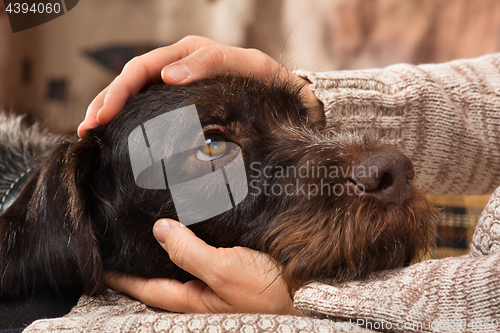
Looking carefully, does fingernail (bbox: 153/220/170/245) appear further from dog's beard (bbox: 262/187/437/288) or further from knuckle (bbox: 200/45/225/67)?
knuckle (bbox: 200/45/225/67)

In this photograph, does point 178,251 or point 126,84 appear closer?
point 178,251

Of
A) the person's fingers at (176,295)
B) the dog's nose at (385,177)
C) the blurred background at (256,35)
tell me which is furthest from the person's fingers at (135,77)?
the blurred background at (256,35)

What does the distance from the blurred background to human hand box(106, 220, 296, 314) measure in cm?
364

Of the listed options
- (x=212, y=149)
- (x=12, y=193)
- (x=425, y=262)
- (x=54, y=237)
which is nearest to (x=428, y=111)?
(x=425, y=262)

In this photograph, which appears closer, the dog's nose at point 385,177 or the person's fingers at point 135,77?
the dog's nose at point 385,177

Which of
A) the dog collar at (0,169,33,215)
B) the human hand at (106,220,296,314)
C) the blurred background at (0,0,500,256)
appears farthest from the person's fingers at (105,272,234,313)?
A: the blurred background at (0,0,500,256)

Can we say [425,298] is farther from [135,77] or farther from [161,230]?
[135,77]

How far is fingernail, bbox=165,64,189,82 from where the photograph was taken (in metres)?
1.44

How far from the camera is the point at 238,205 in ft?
4.23

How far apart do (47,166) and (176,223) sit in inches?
19.9

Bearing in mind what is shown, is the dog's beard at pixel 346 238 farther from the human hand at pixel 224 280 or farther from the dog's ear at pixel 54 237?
the dog's ear at pixel 54 237

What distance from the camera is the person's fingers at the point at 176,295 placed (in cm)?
123

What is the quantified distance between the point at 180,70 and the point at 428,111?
1.10m

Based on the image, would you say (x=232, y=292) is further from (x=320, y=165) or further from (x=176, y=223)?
(x=320, y=165)
